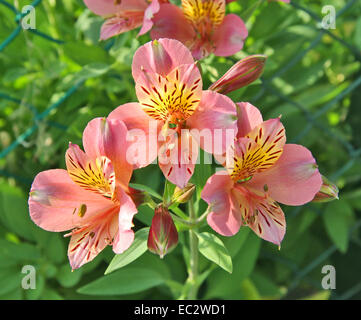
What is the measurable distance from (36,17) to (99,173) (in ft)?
2.06

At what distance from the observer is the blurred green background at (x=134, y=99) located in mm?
1150

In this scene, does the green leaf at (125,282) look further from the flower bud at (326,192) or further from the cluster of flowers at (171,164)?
the flower bud at (326,192)

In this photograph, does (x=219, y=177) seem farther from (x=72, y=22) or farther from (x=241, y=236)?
(x=72, y=22)

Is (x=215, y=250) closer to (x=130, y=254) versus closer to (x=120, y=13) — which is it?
(x=130, y=254)

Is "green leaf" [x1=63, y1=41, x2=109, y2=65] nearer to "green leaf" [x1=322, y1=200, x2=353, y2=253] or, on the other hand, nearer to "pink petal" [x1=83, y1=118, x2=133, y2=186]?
"pink petal" [x1=83, y1=118, x2=133, y2=186]

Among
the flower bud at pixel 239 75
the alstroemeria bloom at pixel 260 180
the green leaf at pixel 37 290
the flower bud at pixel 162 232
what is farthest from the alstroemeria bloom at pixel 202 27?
the green leaf at pixel 37 290

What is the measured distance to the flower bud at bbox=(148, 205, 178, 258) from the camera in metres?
0.75

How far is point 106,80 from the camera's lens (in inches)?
49.7

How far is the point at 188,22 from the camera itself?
0.96 m

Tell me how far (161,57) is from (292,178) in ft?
0.93

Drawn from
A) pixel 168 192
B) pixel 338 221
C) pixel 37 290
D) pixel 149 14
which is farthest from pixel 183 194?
pixel 338 221

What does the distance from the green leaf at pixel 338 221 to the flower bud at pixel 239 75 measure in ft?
2.36
